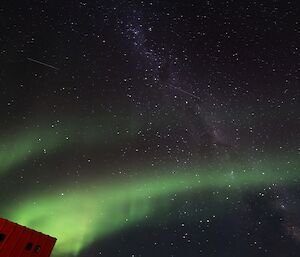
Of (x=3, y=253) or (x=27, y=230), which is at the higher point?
(x=27, y=230)

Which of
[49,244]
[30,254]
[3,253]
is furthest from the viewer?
[49,244]

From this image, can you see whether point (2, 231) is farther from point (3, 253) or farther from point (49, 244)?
point (49, 244)

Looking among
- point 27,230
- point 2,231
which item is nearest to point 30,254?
point 27,230

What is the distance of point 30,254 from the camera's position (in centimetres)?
1711

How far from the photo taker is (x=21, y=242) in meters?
16.4

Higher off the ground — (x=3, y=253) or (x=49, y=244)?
(x=49, y=244)

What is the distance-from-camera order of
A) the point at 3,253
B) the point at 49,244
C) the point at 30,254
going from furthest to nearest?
the point at 49,244 < the point at 30,254 < the point at 3,253

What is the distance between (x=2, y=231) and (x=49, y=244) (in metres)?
4.19

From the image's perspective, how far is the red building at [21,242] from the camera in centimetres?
1542

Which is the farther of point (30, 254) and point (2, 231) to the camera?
point (30, 254)

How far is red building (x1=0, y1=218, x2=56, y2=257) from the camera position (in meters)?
15.4

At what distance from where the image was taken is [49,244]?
61.8 ft

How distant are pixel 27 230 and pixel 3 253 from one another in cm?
197

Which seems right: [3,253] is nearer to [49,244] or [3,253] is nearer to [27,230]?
[27,230]
